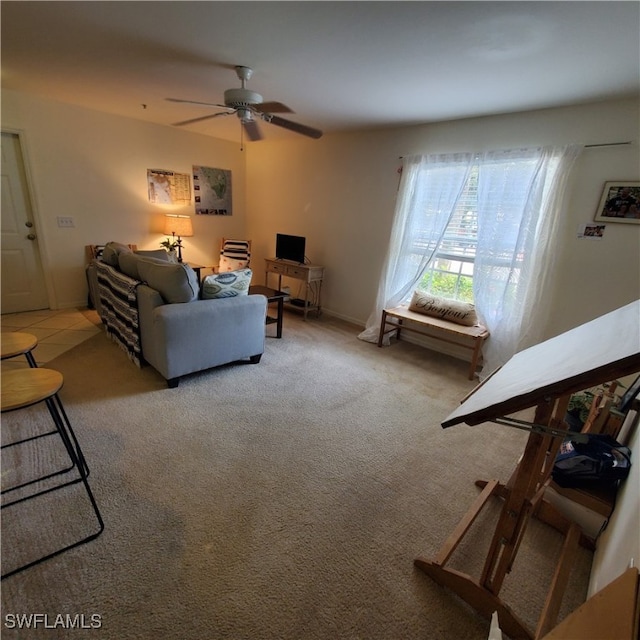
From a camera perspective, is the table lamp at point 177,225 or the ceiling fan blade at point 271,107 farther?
the table lamp at point 177,225

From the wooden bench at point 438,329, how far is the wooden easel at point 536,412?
67.2 inches

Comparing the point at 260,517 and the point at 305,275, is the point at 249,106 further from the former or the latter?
the point at 260,517

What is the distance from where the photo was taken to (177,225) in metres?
4.68

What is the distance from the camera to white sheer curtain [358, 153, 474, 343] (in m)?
3.38

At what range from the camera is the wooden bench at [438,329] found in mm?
3154

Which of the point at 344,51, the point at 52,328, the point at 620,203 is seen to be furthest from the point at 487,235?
the point at 52,328

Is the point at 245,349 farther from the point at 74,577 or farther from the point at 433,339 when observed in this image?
the point at 433,339

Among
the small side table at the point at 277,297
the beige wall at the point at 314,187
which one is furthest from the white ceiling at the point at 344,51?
the small side table at the point at 277,297

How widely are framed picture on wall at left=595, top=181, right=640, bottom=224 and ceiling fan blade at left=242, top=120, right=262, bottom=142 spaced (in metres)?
2.91

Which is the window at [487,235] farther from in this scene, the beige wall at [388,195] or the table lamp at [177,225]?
the table lamp at [177,225]

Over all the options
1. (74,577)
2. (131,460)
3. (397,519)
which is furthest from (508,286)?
(74,577)

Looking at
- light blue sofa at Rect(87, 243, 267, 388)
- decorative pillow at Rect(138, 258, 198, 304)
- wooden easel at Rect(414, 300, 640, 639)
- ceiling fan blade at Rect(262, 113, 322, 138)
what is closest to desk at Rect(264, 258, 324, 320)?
light blue sofa at Rect(87, 243, 267, 388)

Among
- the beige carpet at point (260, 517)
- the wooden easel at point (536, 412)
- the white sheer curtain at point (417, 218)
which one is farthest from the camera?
the white sheer curtain at point (417, 218)

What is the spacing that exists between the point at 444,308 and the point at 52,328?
427 cm
